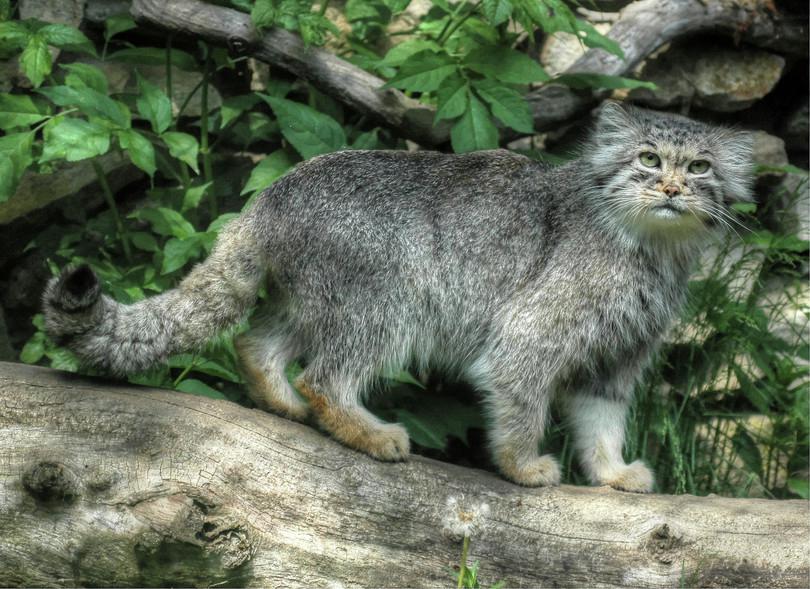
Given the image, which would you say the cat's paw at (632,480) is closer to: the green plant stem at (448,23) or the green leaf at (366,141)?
the green leaf at (366,141)

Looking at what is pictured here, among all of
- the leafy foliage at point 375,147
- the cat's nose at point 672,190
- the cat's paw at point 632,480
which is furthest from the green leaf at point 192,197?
the cat's paw at point 632,480

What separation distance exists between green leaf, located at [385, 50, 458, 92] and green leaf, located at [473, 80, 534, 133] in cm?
18

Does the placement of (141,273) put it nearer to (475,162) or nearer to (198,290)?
(198,290)

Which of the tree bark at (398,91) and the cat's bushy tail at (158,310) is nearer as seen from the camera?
the cat's bushy tail at (158,310)

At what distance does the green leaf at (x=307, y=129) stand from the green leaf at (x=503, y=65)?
2.56 ft

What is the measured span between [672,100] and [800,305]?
1.68 m

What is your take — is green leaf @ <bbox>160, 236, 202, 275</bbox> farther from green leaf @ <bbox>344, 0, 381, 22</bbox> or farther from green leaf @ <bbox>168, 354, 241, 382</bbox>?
green leaf @ <bbox>344, 0, 381, 22</bbox>

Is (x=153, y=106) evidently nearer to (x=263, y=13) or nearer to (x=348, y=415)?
(x=263, y=13)

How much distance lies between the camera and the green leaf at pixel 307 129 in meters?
4.90

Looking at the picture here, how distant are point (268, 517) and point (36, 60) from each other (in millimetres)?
2401

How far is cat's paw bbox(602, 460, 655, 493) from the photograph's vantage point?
A: 4457 millimetres

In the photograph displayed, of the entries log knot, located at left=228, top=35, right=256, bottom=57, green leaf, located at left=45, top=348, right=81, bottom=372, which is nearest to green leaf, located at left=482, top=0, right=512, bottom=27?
log knot, located at left=228, top=35, right=256, bottom=57

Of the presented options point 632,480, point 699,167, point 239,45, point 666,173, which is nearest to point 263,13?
point 239,45

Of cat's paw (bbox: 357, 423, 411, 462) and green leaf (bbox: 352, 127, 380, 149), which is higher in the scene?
green leaf (bbox: 352, 127, 380, 149)
